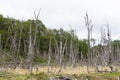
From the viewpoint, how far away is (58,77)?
20875 millimetres

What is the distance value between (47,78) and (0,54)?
23636 millimetres

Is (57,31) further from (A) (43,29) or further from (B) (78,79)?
(B) (78,79)

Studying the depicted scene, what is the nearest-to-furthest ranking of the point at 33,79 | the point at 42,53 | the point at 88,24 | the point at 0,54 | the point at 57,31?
1. the point at 33,79
2. the point at 88,24
3. the point at 0,54
4. the point at 42,53
5. the point at 57,31

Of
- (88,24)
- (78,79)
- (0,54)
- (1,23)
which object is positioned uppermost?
(1,23)

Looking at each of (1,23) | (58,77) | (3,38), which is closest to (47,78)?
(58,77)

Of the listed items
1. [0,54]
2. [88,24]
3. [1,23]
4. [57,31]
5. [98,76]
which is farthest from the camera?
[57,31]

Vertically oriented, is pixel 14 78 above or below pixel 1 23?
below

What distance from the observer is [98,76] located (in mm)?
24484

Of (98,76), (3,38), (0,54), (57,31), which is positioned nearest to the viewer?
(98,76)

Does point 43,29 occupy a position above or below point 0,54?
above

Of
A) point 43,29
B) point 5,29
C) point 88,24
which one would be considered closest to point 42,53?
point 43,29

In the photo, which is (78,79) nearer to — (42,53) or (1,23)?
(1,23)

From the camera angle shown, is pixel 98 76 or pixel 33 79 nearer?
pixel 33 79

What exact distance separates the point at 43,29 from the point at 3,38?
47.4 feet
